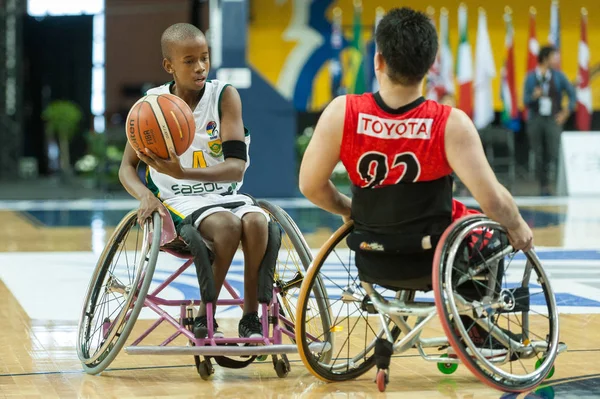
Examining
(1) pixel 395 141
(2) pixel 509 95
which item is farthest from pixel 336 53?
(1) pixel 395 141

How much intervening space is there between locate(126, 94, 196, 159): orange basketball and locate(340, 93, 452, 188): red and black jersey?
675 millimetres

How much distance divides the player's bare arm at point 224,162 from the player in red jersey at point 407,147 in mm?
578

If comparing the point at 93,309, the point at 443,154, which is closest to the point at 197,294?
the point at 93,309

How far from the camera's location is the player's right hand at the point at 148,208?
12.3ft

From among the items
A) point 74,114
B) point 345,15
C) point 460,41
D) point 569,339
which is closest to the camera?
point 569,339

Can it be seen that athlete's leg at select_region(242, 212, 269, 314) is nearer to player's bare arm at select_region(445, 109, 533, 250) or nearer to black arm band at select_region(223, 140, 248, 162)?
black arm band at select_region(223, 140, 248, 162)

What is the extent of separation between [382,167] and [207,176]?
80 centimetres

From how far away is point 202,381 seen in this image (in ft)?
12.4

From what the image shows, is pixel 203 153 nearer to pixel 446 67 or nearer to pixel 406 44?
pixel 406 44

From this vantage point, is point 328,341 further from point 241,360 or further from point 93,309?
point 93,309

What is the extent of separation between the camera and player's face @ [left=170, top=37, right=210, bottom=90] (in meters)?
3.89

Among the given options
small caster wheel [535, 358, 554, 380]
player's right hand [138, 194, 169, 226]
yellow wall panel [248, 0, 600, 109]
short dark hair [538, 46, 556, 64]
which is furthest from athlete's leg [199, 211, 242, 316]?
yellow wall panel [248, 0, 600, 109]

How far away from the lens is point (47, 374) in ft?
12.8

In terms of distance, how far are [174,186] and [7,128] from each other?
704 inches
